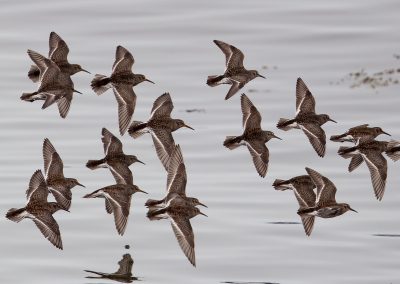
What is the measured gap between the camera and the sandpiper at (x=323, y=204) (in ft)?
74.0

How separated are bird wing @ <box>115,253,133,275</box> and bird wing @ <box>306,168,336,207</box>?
495 cm

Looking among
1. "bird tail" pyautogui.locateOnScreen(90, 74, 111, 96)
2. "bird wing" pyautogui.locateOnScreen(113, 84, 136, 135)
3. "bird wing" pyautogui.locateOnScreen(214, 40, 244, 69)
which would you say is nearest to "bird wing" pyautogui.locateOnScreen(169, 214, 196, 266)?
"bird wing" pyautogui.locateOnScreen(113, 84, 136, 135)

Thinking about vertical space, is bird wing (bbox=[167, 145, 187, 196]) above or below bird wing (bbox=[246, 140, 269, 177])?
below

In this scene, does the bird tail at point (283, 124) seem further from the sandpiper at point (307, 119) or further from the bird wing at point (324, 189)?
the bird wing at point (324, 189)

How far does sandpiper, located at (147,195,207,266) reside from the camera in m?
21.6

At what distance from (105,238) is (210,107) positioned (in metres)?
11.5

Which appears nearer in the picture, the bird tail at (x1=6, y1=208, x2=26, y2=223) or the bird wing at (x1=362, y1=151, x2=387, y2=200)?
the bird tail at (x1=6, y1=208, x2=26, y2=223)

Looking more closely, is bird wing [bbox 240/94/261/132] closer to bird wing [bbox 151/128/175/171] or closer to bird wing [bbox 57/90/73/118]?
bird wing [bbox 151/128/175/171]

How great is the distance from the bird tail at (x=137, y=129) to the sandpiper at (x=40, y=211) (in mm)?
1686

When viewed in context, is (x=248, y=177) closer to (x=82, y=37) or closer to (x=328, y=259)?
(x=328, y=259)

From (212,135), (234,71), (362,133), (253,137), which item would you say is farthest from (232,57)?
(212,135)

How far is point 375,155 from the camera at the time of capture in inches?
934

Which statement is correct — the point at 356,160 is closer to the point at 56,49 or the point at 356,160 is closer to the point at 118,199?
the point at 118,199

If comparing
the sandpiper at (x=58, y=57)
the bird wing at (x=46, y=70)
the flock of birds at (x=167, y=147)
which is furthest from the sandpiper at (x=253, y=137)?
the bird wing at (x=46, y=70)
